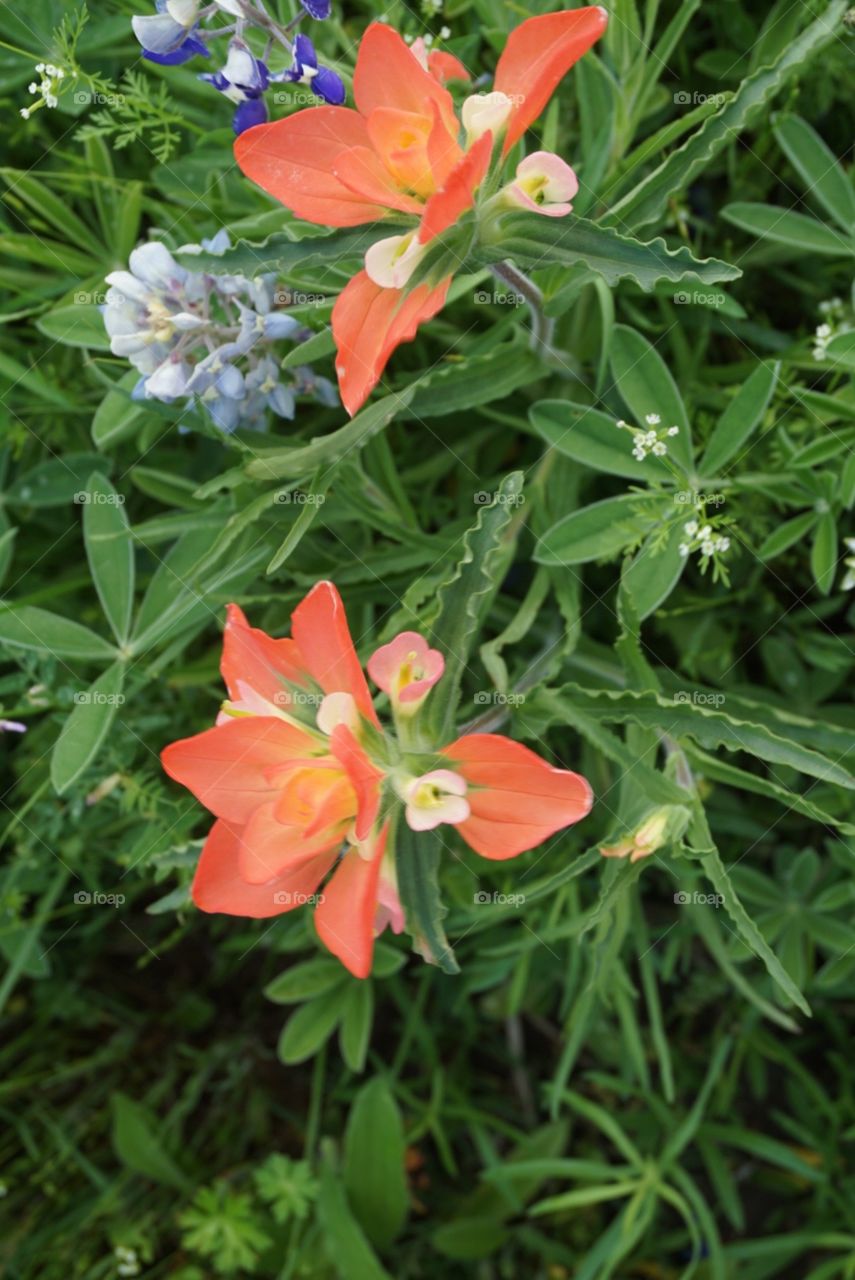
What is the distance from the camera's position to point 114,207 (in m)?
1.56

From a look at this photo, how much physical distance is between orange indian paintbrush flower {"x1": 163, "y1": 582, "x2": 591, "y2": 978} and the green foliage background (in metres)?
0.14

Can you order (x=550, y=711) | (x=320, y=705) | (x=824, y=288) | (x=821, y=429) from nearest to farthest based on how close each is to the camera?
(x=320, y=705) → (x=550, y=711) → (x=821, y=429) → (x=824, y=288)

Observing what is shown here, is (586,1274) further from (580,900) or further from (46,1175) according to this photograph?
(46,1175)

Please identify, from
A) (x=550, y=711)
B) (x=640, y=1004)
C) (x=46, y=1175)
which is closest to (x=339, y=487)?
(x=550, y=711)

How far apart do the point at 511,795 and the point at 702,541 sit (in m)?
0.47

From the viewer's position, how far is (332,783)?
1.00 meters

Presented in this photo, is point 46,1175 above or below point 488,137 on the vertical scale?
below

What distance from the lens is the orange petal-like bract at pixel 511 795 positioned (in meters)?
0.95

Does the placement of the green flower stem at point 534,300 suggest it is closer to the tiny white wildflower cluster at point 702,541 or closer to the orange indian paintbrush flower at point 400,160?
the orange indian paintbrush flower at point 400,160

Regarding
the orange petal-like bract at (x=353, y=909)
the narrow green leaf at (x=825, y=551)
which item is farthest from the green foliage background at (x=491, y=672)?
the orange petal-like bract at (x=353, y=909)

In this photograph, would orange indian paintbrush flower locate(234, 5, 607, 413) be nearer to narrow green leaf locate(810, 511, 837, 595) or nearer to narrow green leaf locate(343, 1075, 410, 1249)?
narrow green leaf locate(810, 511, 837, 595)

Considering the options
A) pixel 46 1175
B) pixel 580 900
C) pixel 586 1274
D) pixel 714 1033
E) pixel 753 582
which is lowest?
pixel 46 1175

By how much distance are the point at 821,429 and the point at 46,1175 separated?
6.18 feet

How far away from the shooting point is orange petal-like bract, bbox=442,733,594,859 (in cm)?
95
